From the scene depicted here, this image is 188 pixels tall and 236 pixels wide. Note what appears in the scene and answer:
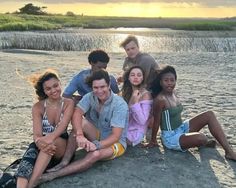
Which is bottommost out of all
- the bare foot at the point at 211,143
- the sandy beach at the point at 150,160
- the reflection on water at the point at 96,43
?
the reflection on water at the point at 96,43

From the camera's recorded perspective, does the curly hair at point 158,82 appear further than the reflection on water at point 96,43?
No

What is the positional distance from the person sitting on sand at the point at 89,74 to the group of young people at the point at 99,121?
0.05 feet

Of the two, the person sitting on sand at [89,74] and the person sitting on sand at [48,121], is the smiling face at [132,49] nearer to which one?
the person sitting on sand at [89,74]

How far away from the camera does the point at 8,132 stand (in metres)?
7.70

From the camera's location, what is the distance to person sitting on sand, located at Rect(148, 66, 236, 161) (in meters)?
6.29

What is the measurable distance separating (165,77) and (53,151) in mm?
2025

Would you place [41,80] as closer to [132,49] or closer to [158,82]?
[158,82]

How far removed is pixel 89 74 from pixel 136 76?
2.56 feet

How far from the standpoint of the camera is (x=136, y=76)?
6371mm

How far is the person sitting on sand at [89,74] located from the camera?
21.5 feet

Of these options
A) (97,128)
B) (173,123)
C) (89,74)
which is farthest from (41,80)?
(173,123)

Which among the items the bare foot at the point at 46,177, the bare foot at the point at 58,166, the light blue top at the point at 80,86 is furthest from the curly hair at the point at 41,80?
the light blue top at the point at 80,86

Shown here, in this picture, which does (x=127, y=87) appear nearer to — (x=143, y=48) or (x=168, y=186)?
(x=168, y=186)

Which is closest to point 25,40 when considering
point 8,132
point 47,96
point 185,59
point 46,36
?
point 46,36
